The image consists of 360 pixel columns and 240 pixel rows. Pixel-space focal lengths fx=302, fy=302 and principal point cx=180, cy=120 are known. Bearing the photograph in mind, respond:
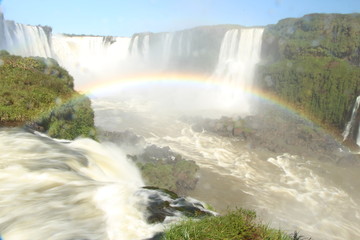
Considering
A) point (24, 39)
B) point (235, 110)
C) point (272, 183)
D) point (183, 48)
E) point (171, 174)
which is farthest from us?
point (183, 48)

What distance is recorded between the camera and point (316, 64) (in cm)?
3691

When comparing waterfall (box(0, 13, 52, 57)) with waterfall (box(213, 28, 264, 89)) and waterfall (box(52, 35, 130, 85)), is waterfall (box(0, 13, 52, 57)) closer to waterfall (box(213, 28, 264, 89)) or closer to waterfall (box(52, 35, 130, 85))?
waterfall (box(52, 35, 130, 85))

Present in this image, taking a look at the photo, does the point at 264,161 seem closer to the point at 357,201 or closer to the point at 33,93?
the point at 357,201

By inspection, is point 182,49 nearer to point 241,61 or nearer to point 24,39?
point 241,61

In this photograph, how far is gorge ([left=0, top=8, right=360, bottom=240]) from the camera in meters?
15.0

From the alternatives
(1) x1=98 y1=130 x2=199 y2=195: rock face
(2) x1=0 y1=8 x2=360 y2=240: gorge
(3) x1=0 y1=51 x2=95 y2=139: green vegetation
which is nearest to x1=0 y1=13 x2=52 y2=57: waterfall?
(2) x1=0 y1=8 x2=360 y2=240: gorge

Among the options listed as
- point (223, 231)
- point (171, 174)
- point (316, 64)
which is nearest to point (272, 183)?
point (171, 174)

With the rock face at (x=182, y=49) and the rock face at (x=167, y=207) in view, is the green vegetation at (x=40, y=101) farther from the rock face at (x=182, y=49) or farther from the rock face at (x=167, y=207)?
the rock face at (x=182, y=49)

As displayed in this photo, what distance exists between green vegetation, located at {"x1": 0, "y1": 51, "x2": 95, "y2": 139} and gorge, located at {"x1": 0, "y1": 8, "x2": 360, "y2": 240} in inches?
66.9

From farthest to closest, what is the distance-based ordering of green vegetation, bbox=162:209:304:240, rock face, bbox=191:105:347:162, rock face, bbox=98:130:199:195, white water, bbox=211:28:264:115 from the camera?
1. white water, bbox=211:28:264:115
2. rock face, bbox=191:105:347:162
3. rock face, bbox=98:130:199:195
4. green vegetation, bbox=162:209:304:240

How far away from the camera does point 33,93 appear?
1331cm

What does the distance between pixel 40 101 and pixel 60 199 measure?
26.8 ft

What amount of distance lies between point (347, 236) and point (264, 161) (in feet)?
33.8

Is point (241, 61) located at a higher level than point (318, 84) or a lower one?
higher
